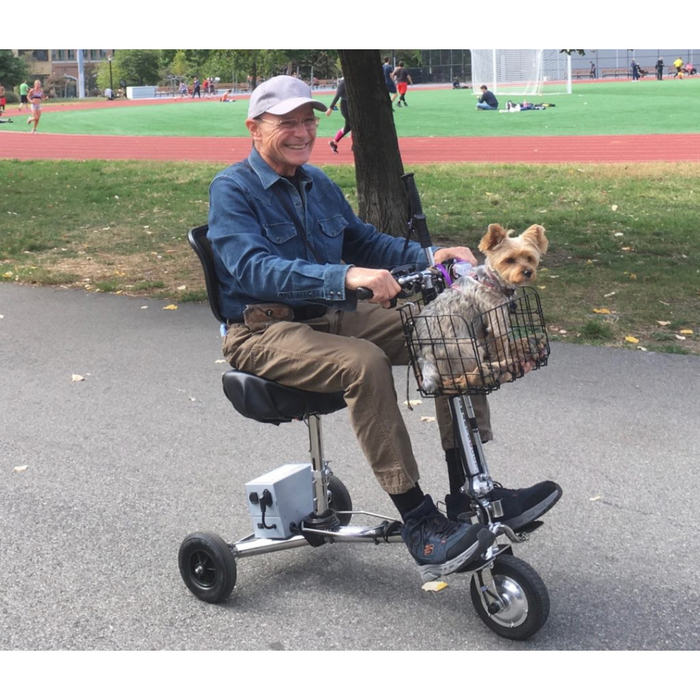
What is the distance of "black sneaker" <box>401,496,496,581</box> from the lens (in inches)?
130

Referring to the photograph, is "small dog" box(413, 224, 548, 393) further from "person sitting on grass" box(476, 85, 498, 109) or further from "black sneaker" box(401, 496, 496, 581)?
"person sitting on grass" box(476, 85, 498, 109)

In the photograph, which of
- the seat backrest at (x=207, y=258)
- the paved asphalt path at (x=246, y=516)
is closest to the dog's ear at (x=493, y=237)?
the seat backrest at (x=207, y=258)

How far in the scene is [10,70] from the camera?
69.8m

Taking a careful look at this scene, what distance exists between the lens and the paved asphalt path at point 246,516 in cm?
366

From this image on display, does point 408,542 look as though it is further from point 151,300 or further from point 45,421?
point 151,300

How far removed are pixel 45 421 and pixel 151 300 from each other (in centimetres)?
342

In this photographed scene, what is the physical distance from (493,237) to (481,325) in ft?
0.97

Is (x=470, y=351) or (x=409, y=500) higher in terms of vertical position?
(x=470, y=351)

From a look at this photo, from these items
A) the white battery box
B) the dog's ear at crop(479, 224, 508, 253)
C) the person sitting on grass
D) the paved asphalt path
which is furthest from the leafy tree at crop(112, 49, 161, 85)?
the dog's ear at crop(479, 224, 508, 253)

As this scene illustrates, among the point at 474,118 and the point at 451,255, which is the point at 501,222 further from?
the point at 474,118

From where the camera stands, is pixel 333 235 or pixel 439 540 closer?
pixel 439 540

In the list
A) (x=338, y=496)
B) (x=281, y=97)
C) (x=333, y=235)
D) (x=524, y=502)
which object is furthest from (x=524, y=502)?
(x=281, y=97)

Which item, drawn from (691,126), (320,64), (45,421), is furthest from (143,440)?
(320,64)

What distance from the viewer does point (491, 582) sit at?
346 cm
